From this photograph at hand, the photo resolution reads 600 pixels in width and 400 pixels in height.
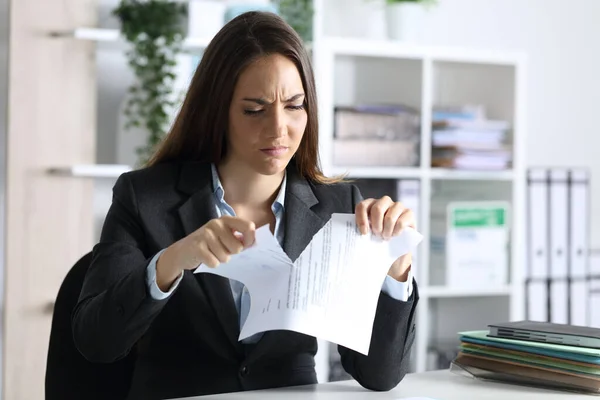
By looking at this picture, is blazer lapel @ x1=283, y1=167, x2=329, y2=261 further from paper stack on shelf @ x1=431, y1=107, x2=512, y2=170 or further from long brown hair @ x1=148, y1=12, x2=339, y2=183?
paper stack on shelf @ x1=431, y1=107, x2=512, y2=170

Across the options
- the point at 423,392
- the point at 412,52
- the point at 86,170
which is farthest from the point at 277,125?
the point at 412,52

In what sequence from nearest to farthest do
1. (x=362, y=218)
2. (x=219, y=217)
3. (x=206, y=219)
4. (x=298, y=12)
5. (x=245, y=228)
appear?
1. (x=245, y=228)
2. (x=362, y=218)
3. (x=219, y=217)
4. (x=206, y=219)
5. (x=298, y=12)

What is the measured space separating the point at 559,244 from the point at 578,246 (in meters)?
0.08

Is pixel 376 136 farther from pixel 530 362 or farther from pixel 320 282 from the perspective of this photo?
pixel 320 282

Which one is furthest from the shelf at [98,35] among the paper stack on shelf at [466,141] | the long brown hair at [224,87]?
the long brown hair at [224,87]

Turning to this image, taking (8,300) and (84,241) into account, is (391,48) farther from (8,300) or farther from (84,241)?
(8,300)

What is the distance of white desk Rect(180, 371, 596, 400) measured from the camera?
58.7 inches

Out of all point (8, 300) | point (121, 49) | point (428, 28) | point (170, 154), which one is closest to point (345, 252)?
point (170, 154)

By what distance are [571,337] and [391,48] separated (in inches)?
73.7

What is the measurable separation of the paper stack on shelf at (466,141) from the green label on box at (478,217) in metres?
0.16

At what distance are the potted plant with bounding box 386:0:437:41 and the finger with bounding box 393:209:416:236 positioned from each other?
2005 millimetres

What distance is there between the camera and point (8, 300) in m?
2.74

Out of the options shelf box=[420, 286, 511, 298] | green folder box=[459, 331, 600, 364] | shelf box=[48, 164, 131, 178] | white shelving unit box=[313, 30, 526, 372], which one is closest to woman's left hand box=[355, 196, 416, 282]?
green folder box=[459, 331, 600, 364]

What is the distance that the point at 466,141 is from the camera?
3.38 metres
